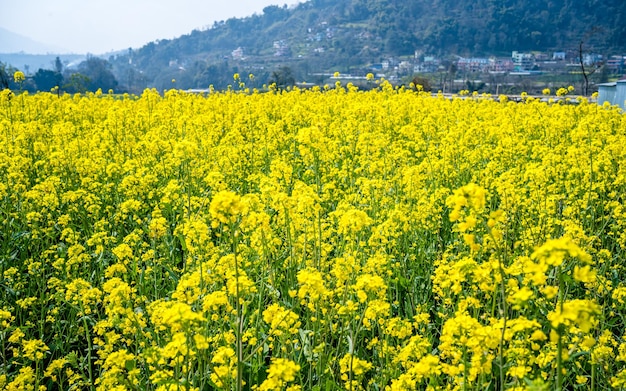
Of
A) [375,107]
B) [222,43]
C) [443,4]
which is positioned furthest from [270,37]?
[375,107]

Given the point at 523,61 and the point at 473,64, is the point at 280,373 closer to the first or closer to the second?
the point at 473,64

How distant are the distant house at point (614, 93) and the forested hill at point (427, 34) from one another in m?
94.5

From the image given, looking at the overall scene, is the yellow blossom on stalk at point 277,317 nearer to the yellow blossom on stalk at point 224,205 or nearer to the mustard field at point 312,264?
the mustard field at point 312,264

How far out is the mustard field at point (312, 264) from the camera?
92.7 inches

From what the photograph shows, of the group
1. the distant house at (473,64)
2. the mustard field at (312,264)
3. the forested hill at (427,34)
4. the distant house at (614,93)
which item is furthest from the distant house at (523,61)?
the mustard field at (312,264)

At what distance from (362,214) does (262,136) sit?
4636 millimetres

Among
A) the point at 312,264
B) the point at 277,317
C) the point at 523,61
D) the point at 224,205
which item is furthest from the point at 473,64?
the point at 224,205

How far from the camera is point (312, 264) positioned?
351cm

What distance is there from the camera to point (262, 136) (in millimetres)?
7457

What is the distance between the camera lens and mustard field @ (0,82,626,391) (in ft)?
7.73

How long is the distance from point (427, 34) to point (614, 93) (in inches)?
5010

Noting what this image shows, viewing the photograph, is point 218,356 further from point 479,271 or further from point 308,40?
point 308,40

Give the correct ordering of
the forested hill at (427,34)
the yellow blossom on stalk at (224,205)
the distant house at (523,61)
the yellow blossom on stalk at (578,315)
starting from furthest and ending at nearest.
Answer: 1. the forested hill at (427,34)
2. the distant house at (523,61)
3. the yellow blossom on stalk at (224,205)
4. the yellow blossom on stalk at (578,315)

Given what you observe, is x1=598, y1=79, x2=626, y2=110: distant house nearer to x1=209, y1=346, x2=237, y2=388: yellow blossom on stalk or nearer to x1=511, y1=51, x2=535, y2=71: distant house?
x1=209, y1=346, x2=237, y2=388: yellow blossom on stalk
